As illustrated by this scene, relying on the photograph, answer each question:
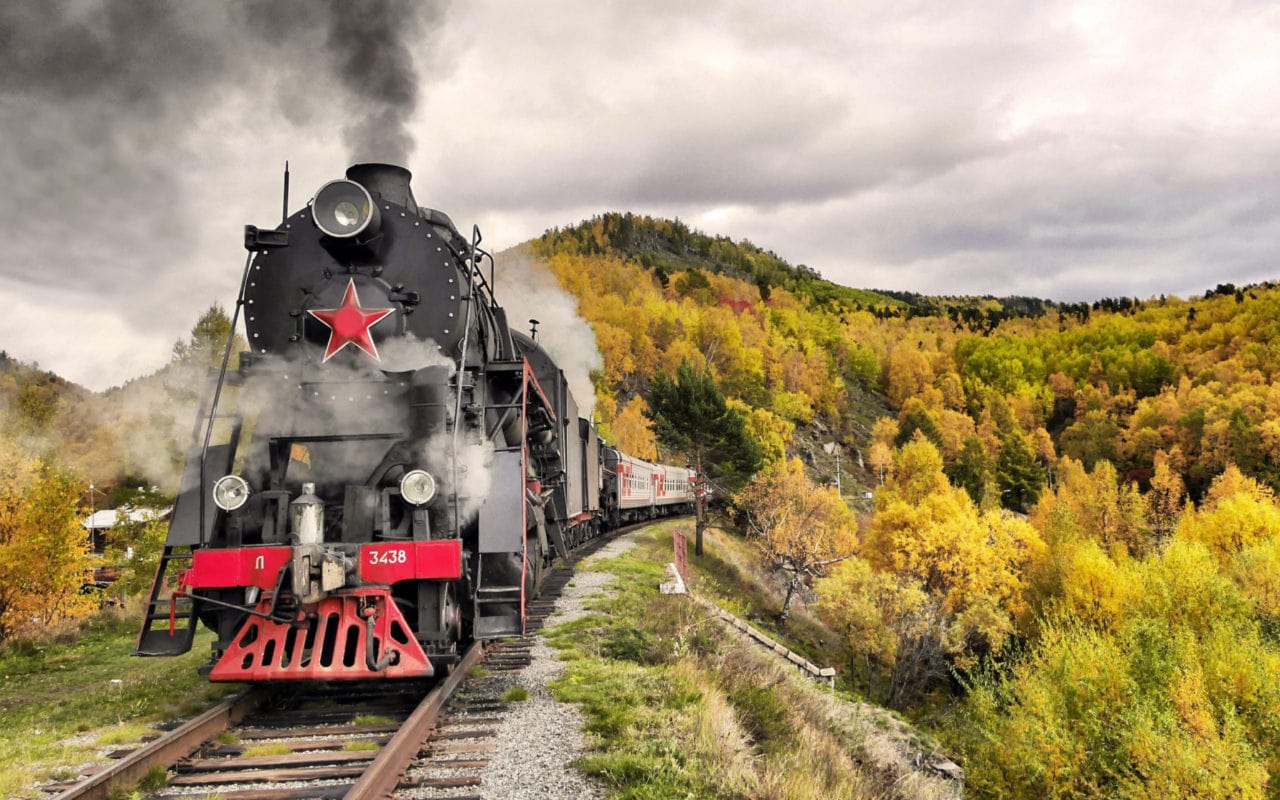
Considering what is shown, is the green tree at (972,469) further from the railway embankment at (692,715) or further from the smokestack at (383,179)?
the smokestack at (383,179)

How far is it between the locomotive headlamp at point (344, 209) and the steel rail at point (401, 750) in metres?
4.42

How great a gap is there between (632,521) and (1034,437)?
9519cm

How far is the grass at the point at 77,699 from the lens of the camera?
6.02 m

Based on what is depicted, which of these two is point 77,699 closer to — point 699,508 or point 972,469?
point 699,508

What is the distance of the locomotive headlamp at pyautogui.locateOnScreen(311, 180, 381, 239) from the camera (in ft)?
25.5

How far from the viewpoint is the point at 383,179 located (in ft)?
28.4

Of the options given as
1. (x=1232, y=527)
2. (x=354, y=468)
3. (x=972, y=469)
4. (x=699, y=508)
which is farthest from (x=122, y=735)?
(x=972, y=469)

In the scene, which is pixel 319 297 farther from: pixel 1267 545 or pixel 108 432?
pixel 1267 545

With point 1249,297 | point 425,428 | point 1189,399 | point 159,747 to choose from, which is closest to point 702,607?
point 425,428

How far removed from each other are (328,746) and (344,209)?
4847 mm

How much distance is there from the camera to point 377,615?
702cm

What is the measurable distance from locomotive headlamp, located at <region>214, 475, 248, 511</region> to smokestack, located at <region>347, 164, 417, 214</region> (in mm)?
3276

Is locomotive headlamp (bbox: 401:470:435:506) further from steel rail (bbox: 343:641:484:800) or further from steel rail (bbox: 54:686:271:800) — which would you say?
steel rail (bbox: 54:686:271:800)

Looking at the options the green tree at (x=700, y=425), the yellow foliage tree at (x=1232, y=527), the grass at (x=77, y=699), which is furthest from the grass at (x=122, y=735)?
the yellow foliage tree at (x=1232, y=527)
